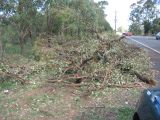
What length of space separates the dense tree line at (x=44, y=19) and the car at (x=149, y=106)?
50.4ft

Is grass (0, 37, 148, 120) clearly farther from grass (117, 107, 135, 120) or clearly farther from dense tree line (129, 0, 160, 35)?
dense tree line (129, 0, 160, 35)

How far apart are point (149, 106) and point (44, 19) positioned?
2378cm

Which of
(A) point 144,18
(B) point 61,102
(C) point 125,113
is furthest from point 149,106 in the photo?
(A) point 144,18

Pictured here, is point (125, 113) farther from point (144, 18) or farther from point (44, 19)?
point (144, 18)

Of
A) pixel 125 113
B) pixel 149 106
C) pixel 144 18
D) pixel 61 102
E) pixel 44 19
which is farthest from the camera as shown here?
pixel 144 18

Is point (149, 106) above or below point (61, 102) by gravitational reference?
above

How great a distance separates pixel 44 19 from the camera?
2823 cm

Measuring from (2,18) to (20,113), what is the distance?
12556mm

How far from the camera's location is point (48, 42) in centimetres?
2306

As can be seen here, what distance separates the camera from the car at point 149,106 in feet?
15.1

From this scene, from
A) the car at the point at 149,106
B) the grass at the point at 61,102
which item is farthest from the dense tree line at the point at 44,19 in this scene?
the car at the point at 149,106

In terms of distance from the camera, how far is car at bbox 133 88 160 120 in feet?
15.1

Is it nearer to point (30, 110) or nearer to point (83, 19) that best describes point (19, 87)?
point (30, 110)

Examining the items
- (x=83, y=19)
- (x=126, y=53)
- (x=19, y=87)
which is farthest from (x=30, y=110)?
(x=83, y=19)
